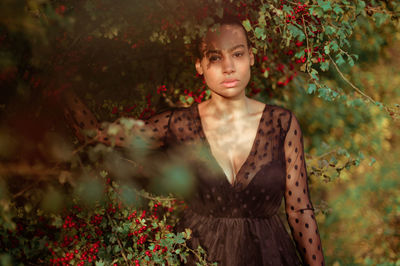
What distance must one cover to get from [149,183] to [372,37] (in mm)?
3408

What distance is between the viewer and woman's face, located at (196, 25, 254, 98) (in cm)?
204

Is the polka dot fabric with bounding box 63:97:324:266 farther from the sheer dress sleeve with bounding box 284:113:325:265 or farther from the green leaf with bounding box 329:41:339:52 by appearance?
the green leaf with bounding box 329:41:339:52

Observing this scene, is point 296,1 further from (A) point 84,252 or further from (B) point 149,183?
(A) point 84,252

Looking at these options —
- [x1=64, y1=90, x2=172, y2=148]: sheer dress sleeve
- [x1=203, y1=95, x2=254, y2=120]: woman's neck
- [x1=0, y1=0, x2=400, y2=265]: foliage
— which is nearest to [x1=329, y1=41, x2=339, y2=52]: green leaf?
[x1=0, y1=0, x2=400, y2=265]: foliage

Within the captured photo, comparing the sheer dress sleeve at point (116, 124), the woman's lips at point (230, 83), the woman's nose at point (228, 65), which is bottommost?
the sheer dress sleeve at point (116, 124)

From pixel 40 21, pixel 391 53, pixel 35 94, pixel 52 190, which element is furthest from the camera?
pixel 391 53

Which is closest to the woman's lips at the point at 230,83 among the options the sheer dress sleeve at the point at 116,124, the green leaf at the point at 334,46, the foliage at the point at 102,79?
the foliage at the point at 102,79

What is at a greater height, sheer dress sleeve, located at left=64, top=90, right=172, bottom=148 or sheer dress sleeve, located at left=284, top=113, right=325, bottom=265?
sheer dress sleeve, located at left=64, top=90, right=172, bottom=148

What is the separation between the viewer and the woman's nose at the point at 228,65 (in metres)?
2.02

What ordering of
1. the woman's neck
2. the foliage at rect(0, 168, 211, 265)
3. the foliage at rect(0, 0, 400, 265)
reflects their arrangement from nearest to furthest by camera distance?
the foliage at rect(0, 0, 400, 265)
the foliage at rect(0, 168, 211, 265)
the woman's neck

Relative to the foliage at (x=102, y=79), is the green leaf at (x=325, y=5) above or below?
above

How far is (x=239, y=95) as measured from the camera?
84.4 inches

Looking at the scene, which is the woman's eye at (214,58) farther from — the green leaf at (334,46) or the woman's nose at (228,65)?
the green leaf at (334,46)

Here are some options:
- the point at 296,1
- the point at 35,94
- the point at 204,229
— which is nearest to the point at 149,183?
the point at 204,229
